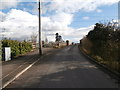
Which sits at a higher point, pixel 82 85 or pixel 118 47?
pixel 118 47

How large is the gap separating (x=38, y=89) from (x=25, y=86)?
91cm

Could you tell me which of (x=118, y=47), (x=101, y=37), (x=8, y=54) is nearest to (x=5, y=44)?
(x=8, y=54)

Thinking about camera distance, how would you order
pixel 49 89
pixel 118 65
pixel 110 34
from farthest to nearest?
pixel 110 34 → pixel 118 65 → pixel 49 89

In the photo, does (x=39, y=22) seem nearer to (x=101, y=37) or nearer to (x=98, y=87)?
(x=101, y=37)

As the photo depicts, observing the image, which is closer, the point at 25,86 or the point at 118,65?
the point at 25,86

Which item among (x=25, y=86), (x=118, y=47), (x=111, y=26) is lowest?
(x=25, y=86)

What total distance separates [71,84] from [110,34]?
44.1ft

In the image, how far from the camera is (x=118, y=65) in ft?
41.9

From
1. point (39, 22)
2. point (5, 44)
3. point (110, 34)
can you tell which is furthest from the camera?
point (39, 22)

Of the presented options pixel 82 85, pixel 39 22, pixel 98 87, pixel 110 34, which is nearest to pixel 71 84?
pixel 82 85

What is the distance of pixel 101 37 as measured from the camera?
2308 cm

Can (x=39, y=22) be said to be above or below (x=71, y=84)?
above

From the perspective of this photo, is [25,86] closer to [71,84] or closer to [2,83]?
[2,83]

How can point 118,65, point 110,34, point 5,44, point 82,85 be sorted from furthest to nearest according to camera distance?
1. point 5,44
2. point 110,34
3. point 118,65
4. point 82,85
